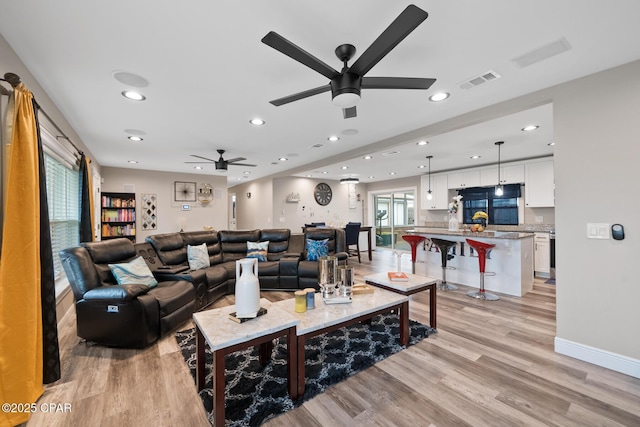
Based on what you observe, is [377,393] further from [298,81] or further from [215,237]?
[215,237]

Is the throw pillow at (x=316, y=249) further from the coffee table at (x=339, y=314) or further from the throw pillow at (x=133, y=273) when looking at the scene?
the throw pillow at (x=133, y=273)

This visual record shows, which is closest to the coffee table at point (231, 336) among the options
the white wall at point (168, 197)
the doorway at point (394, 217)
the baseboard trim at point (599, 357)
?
the baseboard trim at point (599, 357)

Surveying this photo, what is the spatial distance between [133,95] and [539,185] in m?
6.90

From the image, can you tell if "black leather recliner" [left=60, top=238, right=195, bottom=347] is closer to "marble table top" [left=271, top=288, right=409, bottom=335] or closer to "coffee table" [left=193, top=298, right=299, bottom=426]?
"coffee table" [left=193, top=298, right=299, bottom=426]

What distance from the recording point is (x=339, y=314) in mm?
2129

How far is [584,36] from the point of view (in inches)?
70.6

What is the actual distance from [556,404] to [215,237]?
4633 mm

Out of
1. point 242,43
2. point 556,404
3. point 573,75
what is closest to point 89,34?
point 242,43

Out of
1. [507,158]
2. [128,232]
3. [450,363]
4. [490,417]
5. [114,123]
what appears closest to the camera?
[490,417]

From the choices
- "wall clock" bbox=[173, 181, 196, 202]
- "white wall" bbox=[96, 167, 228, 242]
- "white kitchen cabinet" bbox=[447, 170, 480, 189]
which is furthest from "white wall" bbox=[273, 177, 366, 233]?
"white kitchen cabinet" bbox=[447, 170, 480, 189]

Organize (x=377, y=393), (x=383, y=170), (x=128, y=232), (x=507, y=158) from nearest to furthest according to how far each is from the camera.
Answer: (x=377, y=393) < (x=507, y=158) < (x=128, y=232) < (x=383, y=170)

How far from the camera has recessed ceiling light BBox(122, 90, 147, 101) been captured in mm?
2582

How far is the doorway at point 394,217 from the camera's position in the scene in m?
8.68
